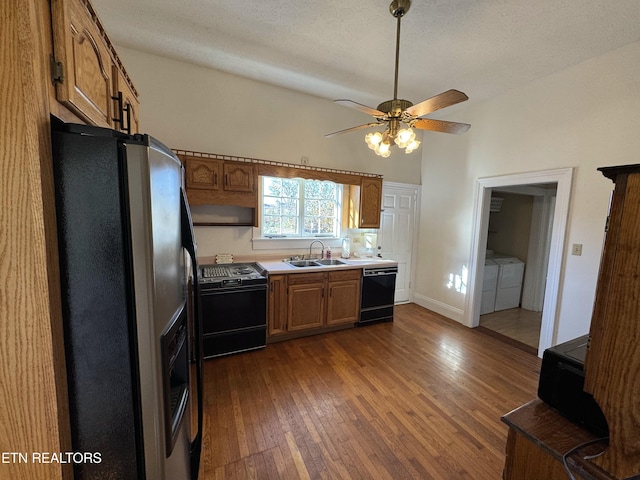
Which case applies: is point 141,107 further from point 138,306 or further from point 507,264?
point 507,264

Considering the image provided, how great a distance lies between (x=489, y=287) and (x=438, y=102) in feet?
11.9

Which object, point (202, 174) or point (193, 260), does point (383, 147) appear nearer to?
point (193, 260)

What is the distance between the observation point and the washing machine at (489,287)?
416cm

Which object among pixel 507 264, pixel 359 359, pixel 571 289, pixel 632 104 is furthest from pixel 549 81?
pixel 359 359

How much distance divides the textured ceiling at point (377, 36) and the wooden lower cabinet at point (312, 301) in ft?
7.51

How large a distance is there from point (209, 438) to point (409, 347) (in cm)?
221

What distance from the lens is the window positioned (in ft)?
11.5

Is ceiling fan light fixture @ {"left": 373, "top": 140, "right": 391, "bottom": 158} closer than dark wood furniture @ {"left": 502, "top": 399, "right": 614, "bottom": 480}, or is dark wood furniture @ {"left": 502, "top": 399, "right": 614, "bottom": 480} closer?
dark wood furniture @ {"left": 502, "top": 399, "right": 614, "bottom": 480}

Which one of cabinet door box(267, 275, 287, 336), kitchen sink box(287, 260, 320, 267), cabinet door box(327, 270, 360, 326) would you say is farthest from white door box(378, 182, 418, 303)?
cabinet door box(267, 275, 287, 336)

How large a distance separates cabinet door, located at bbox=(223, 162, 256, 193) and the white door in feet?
6.86

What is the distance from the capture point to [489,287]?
422 cm

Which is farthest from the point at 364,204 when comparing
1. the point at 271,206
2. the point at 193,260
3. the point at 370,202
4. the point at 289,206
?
the point at 193,260

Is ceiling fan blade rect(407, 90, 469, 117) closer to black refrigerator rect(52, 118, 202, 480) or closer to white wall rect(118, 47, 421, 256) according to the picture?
black refrigerator rect(52, 118, 202, 480)

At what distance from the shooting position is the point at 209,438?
1756 millimetres
